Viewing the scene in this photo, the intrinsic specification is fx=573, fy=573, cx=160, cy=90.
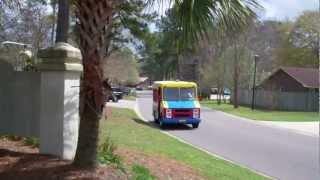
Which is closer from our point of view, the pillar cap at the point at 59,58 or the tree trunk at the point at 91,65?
the tree trunk at the point at 91,65

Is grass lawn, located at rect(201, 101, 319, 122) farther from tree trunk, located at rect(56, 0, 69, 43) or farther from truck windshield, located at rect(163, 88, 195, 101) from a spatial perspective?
tree trunk, located at rect(56, 0, 69, 43)

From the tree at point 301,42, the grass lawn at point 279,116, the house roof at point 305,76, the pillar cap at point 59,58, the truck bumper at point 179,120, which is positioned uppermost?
the tree at point 301,42

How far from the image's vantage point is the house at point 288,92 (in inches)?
2135

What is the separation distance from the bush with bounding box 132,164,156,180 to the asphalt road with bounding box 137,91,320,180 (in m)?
5.38

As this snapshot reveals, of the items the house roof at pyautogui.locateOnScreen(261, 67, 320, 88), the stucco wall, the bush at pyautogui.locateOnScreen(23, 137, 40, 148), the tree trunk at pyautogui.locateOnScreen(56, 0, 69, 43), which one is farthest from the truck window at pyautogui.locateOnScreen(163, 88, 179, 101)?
the house roof at pyautogui.locateOnScreen(261, 67, 320, 88)

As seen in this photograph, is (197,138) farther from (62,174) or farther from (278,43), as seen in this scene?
(278,43)

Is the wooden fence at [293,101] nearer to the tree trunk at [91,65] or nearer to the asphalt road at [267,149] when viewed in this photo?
the asphalt road at [267,149]

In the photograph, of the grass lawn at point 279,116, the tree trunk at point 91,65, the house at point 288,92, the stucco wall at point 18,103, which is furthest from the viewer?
the house at point 288,92

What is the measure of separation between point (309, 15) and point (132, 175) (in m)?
69.5

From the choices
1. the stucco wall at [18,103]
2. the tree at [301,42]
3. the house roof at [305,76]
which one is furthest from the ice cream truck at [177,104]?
the tree at [301,42]

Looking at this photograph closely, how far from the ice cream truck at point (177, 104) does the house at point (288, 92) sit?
27.7 metres

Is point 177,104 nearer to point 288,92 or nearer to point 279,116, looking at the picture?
point 279,116

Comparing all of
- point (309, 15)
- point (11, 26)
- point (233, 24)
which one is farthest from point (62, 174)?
point (309, 15)

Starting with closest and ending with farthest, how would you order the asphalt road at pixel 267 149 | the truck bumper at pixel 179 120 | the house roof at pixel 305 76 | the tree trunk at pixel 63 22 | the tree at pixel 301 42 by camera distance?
the tree trunk at pixel 63 22 < the asphalt road at pixel 267 149 < the truck bumper at pixel 179 120 < the house roof at pixel 305 76 < the tree at pixel 301 42
